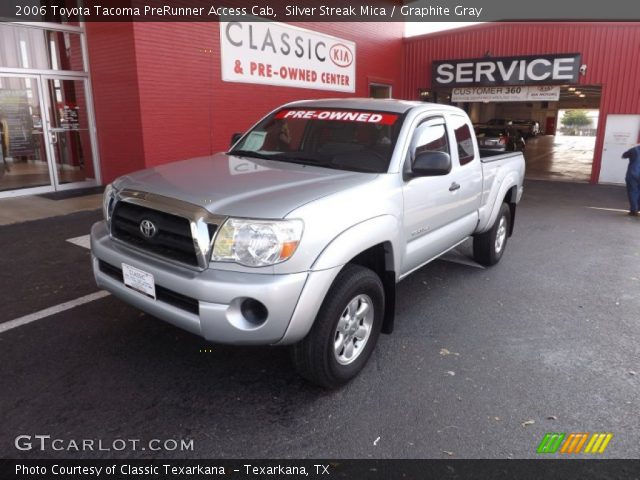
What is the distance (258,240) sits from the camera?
2621mm

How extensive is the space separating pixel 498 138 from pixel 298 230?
18121 mm

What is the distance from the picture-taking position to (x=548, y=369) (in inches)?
138

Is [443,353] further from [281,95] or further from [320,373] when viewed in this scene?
[281,95]

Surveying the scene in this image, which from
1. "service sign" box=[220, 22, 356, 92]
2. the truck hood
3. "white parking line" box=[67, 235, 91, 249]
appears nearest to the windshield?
the truck hood

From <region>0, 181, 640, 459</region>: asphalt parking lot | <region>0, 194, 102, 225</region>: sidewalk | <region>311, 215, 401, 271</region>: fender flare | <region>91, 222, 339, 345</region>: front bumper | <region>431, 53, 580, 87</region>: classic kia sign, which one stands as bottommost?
<region>0, 181, 640, 459</region>: asphalt parking lot

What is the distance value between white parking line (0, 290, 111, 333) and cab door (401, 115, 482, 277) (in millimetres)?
2914

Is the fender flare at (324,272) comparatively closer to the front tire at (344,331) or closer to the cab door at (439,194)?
the front tire at (344,331)

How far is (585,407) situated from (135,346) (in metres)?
3.14

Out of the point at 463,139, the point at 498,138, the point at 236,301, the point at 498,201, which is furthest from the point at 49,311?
the point at 498,138

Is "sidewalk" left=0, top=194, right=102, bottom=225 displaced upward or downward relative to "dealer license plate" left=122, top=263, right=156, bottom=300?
downward

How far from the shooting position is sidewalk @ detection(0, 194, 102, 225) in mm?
7781

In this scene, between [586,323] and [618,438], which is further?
[586,323]

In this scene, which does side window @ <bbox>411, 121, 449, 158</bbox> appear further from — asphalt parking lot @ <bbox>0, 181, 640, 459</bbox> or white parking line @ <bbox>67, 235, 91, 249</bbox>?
white parking line @ <bbox>67, 235, 91, 249</bbox>

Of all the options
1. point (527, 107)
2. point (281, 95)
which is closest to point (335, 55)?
point (281, 95)
